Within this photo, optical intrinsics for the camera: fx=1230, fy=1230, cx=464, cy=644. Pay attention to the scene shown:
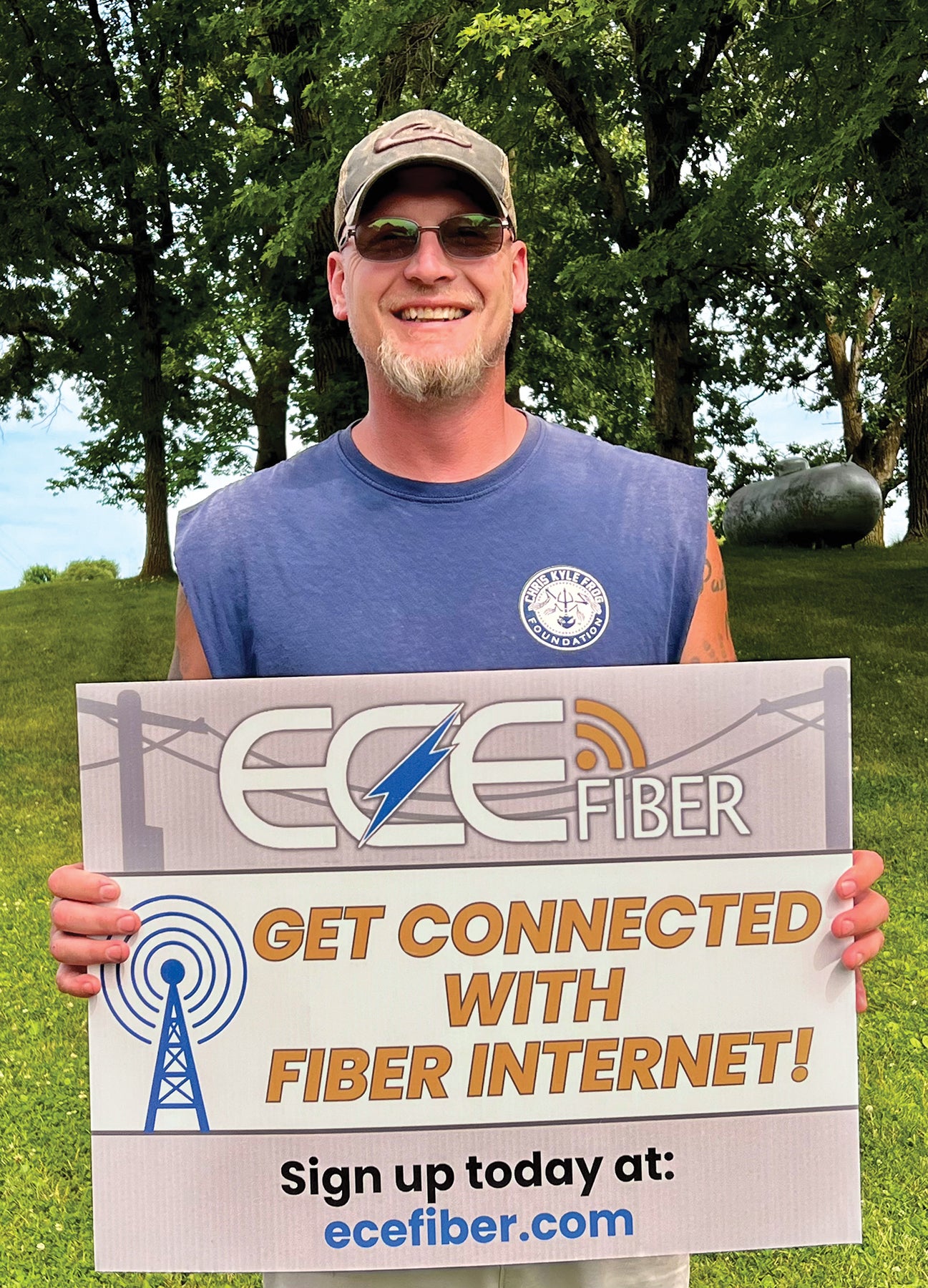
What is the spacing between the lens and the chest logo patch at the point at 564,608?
2.12m

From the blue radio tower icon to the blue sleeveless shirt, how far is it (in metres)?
0.44

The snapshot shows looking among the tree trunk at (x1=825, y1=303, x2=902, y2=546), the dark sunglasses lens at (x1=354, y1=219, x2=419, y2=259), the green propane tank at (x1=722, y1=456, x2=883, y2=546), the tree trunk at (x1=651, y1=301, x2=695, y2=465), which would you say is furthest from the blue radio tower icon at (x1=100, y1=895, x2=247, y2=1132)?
the tree trunk at (x1=825, y1=303, x2=902, y2=546)

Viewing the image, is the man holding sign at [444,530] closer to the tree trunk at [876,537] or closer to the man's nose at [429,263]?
the man's nose at [429,263]

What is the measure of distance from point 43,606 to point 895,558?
44.7ft

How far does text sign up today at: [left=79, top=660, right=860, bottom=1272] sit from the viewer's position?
1.99 meters

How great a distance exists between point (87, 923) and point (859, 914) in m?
1.26

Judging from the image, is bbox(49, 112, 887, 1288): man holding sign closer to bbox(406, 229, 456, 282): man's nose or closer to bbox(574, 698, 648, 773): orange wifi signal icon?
bbox(406, 229, 456, 282): man's nose

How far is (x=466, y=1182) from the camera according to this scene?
6.72 feet

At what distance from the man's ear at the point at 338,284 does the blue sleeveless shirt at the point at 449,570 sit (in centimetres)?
30

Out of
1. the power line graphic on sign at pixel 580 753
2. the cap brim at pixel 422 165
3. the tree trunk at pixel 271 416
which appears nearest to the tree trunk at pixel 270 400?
the tree trunk at pixel 271 416

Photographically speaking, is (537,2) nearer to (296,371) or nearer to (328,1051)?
(296,371)

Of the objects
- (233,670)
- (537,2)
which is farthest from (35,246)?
(233,670)

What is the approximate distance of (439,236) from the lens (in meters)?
2.22

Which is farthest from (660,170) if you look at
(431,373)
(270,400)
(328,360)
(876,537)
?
(431,373)
